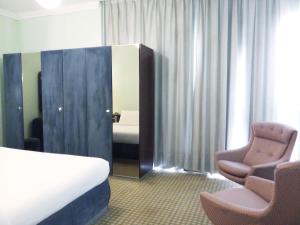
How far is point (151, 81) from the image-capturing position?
12.9ft

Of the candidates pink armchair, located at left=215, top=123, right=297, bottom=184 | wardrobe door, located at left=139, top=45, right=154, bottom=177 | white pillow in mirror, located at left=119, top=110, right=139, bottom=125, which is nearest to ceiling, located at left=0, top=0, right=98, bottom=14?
wardrobe door, located at left=139, top=45, right=154, bottom=177

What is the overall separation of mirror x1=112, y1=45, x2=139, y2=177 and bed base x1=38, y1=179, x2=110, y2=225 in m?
1.06

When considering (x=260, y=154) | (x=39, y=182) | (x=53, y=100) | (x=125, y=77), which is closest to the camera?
(x=39, y=182)

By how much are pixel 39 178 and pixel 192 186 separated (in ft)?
6.73

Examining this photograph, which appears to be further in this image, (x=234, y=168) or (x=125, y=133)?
(x=125, y=133)

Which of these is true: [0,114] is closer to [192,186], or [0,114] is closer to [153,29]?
[153,29]

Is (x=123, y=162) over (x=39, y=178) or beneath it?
beneath

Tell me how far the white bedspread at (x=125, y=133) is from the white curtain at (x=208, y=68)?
22.3 inches

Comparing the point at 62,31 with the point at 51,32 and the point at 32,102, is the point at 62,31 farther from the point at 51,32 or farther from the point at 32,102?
the point at 32,102

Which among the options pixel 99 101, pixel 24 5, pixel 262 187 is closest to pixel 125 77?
pixel 99 101

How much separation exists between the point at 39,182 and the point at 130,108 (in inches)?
72.2

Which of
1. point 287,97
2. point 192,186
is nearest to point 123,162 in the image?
point 192,186

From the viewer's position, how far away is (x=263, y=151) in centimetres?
317

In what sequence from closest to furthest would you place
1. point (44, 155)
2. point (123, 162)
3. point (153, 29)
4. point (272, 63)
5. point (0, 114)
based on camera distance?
1. point (44, 155)
2. point (272, 63)
3. point (123, 162)
4. point (153, 29)
5. point (0, 114)
